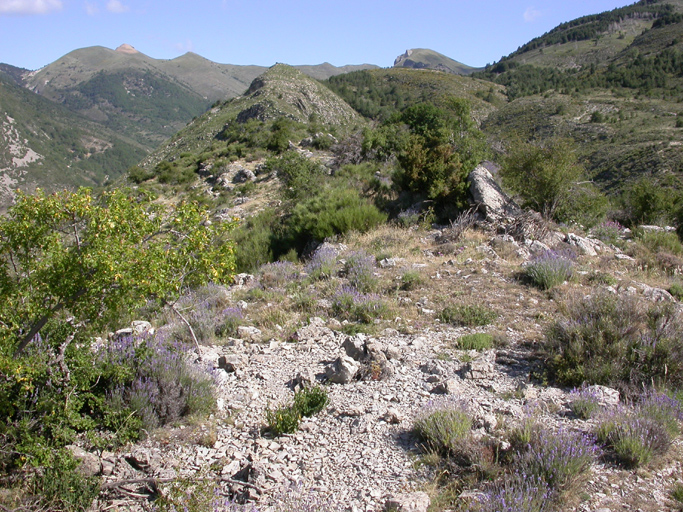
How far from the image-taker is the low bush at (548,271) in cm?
639

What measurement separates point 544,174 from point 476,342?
19.9 ft

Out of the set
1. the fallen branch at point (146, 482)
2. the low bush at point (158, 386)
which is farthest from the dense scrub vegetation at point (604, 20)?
the fallen branch at point (146, 482)

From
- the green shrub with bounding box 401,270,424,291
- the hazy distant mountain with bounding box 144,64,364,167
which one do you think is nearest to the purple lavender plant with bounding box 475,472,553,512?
the green shrub with bounding box 401,270,424,291

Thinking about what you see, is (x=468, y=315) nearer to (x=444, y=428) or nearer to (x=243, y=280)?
(x=444, y=428)

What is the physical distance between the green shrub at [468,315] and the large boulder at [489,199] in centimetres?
412

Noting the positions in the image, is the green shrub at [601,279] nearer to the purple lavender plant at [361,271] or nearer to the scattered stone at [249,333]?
the purple lavender plant at [361,271]

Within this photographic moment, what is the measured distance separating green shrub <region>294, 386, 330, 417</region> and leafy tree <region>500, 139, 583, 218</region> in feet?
23.8

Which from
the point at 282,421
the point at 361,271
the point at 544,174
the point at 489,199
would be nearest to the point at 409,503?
the point at 282,421

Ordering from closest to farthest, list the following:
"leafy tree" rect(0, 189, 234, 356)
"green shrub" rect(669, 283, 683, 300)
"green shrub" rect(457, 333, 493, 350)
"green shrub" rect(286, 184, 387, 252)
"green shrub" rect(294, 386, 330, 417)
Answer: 1. "leafy tree" rect(0, 189, 234, 356)
2. "green shrub" rect(294, 386, 330, 417)
3. "green shrub" rect(457, 333, 493, 350)
4. "green shrub" rect(669, 283, 683, 300)
5. "green shrub" rect(286, 184, 387, 252)

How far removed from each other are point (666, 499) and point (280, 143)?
24559mm

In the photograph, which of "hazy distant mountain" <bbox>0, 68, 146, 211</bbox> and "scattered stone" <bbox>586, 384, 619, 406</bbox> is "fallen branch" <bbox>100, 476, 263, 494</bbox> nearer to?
"scattered stone" <bbox>586, 384, 619, 406</bbox>

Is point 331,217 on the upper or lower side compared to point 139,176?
lower

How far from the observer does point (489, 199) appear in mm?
9508

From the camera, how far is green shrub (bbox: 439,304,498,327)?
550 cm
